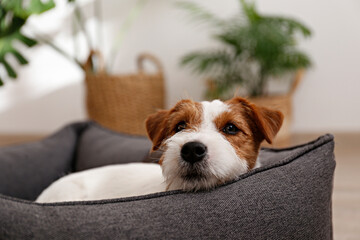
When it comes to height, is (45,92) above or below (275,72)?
below

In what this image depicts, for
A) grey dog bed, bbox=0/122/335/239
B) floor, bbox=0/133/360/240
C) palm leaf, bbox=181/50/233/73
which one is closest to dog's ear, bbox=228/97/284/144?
grey dog bed, bbox=0/122/335/239

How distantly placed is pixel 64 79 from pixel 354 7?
327cm

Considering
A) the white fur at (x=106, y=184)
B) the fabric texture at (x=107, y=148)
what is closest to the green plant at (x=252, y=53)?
the fabric texture at (x=107, y=148)

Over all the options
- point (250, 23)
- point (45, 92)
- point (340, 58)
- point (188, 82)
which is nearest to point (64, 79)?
point (45, 92)

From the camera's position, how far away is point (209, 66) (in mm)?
3777

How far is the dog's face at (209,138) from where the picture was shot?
1.18m

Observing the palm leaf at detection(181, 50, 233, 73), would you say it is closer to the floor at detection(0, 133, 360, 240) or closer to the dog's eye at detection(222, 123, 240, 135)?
the floor at detection(0, 133, 360, 240)

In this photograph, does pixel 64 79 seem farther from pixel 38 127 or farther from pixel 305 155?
pixel 305 155

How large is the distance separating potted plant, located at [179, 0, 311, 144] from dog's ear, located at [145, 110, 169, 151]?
1997 millimetres

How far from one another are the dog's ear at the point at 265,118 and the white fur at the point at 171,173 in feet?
0.26

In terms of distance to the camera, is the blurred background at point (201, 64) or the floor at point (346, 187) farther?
the blurred background at point (201, 64)

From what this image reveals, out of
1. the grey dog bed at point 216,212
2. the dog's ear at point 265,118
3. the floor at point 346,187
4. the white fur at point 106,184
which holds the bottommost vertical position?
the floor at point 346,187

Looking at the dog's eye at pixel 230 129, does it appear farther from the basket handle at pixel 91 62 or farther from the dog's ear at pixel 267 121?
the basket handle at pixel 91 62

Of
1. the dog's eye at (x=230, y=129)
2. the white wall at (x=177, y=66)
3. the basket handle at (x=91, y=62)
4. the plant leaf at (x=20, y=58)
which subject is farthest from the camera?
the white wall at (x=177, y=66)
